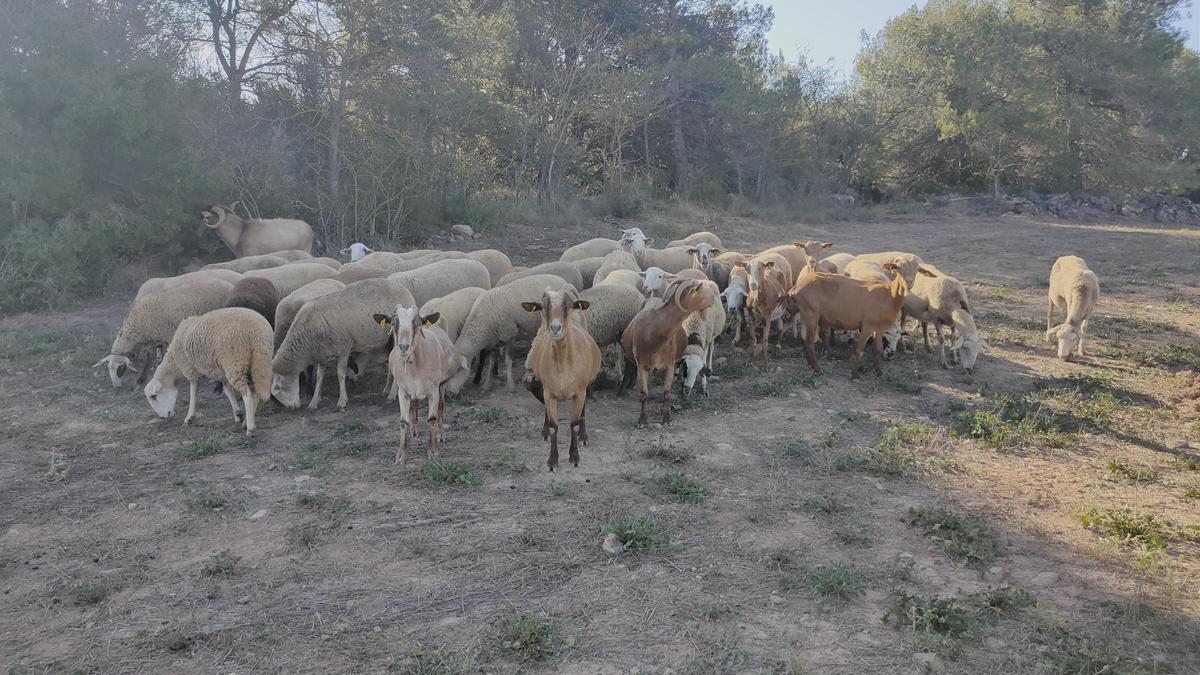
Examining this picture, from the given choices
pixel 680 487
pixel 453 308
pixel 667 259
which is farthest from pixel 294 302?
pixel 667 259

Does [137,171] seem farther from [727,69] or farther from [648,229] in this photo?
[727,69]

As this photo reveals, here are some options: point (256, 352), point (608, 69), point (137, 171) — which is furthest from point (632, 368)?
point (608, 69)

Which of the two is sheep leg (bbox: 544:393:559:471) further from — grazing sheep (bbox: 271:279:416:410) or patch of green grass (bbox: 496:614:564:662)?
grazing sheep (bbox: 271:279:416:410)

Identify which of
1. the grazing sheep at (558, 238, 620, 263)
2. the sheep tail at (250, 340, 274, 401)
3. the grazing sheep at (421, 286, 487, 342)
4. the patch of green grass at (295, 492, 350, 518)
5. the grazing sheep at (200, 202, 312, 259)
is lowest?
the patch of green grass at (295, 492, 350, 518)

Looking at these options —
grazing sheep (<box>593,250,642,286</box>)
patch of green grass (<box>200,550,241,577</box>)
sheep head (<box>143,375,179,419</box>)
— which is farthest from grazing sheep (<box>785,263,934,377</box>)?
sheep head (<box>143,375,179,419</box>)

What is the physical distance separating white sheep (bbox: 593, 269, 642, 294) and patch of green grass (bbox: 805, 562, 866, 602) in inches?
199

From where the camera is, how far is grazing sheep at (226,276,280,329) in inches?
357

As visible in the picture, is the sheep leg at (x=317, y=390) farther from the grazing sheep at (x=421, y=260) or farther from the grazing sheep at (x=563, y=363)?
the grazing sheep at (x=563, y=363)

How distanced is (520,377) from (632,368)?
1562 millimetres

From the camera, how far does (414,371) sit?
6.70 meters

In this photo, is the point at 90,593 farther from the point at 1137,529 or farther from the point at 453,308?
the point at 1137,529

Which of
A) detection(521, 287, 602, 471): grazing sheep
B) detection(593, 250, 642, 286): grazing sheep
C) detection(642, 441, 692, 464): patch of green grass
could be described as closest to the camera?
detection(521, 287, 602, 471): grazing sheep

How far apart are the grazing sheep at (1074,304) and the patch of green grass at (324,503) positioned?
8.98 metres

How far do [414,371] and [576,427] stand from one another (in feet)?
4.77
